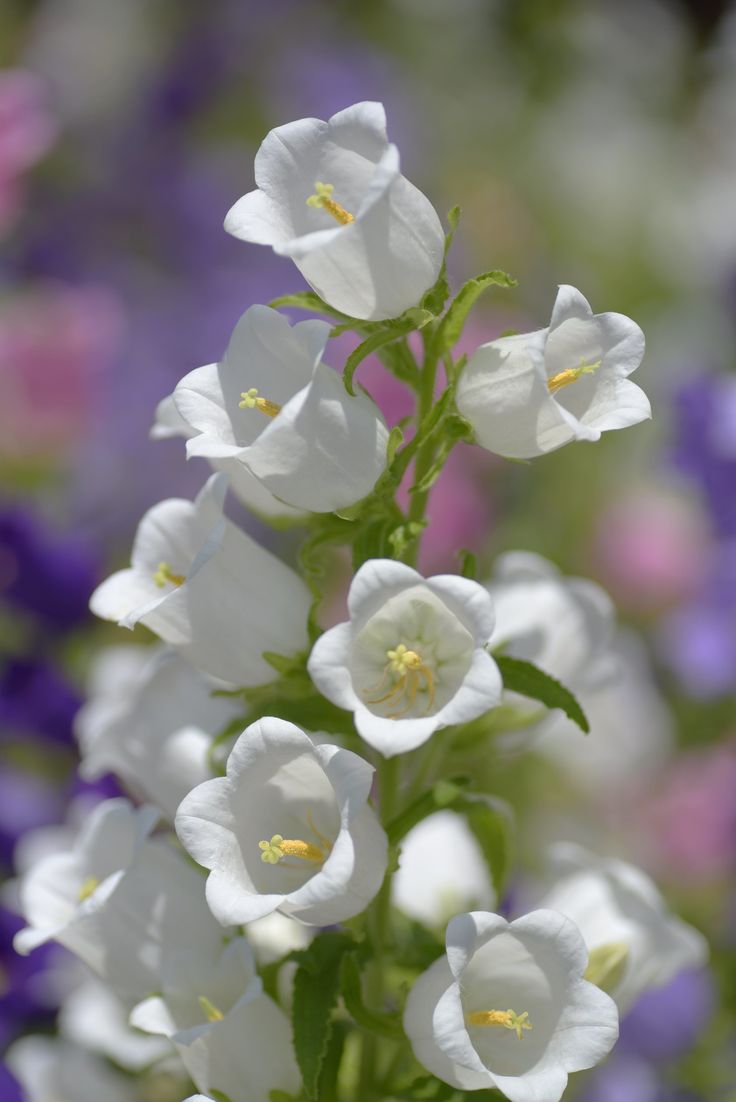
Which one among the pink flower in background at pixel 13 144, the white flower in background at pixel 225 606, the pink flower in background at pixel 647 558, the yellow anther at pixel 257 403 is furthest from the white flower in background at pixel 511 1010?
the pink flower in background at pixel 647 558

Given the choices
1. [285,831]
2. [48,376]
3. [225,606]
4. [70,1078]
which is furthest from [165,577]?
[48,376]

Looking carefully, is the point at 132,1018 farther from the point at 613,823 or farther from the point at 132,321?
the point at 132,321

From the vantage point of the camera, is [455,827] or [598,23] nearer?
[455,827]

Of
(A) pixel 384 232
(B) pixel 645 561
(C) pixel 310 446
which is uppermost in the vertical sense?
(A) pixel 384 232

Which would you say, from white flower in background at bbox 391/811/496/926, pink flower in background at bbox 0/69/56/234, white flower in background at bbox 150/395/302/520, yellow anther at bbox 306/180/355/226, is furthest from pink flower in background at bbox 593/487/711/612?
yellow anther at bbox 306/180/355/226

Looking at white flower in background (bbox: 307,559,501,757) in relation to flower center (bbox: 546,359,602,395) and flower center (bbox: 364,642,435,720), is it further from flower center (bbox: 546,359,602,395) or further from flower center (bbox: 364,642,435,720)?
flower center (bbox: 546,359,602,395)

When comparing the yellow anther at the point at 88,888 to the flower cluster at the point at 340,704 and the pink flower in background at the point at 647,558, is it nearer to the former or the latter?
the flower cluster at the point at 340,704

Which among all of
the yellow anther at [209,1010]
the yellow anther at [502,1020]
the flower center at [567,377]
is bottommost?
the yellow anther at [209,1010]

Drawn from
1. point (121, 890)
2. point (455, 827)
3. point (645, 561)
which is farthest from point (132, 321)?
point (121, 890)
